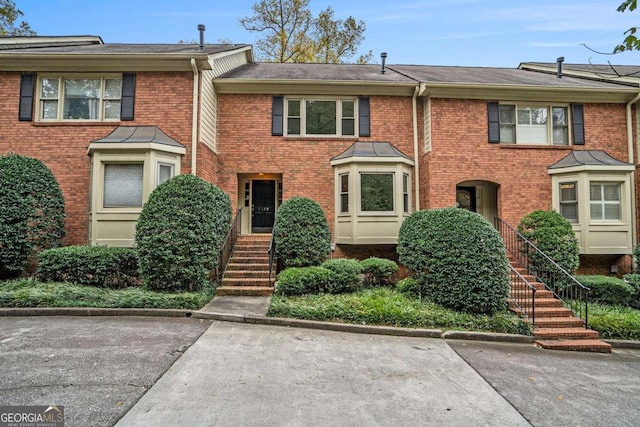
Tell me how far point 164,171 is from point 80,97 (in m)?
3.36

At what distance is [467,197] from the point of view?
472 inches

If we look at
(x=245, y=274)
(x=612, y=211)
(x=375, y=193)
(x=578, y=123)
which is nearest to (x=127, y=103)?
(x=245, y=274)

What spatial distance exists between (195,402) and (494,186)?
1074cm

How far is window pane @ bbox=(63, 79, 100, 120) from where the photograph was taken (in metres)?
9.95

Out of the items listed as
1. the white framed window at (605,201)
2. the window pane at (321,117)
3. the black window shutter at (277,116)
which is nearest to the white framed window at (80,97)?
the black window shutter at (277,116)

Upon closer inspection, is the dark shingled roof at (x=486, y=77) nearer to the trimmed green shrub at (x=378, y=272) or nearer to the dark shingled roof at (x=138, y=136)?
the trimmed green shrub at (x=378, y=272)

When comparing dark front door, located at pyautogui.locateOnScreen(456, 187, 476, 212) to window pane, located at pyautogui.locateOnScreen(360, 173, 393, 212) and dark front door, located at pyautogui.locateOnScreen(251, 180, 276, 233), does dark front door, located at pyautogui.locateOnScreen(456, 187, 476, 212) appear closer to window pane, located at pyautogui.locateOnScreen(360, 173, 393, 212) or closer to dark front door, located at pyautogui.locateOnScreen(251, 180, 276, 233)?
window pane, located at pyautogui.locateOnScreen(360, 173, 393, 212)

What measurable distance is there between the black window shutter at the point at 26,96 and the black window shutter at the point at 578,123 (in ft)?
51.7

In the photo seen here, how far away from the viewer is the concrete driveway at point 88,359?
3431 mm

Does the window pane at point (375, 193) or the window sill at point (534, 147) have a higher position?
the window sill at point (534, 147)

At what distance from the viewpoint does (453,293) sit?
279 inches

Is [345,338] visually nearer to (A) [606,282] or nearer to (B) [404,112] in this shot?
(A) [606,282]

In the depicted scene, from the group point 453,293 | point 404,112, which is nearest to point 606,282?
point 453,293

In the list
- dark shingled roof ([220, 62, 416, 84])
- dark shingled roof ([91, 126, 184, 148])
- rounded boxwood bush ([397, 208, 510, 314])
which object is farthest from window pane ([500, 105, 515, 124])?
dark shingled roof ([91, 126, 184, 148])
